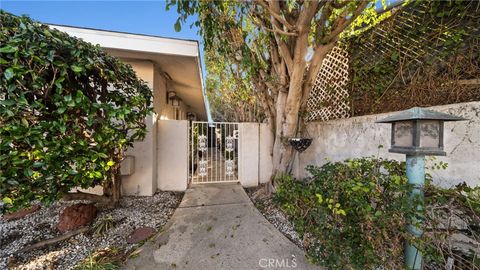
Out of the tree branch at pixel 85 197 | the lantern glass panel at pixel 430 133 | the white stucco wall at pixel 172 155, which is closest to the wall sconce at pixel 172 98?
the white stucco wall at pixel 172 155

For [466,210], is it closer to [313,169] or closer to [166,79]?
[313,169]

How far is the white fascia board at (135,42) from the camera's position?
3.71 m

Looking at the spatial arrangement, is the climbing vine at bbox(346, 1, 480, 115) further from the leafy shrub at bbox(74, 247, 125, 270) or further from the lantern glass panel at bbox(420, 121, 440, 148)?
the leafy shrub at bbox(74, 247, 125, 270)

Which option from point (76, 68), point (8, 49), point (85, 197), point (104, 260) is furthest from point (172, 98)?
point (104, 260)

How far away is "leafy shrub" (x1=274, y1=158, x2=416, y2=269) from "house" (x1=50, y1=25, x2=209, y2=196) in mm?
3469

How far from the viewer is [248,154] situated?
535 centimetres

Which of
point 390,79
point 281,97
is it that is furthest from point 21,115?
point 390,79

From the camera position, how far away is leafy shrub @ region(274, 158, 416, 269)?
1.40 metres

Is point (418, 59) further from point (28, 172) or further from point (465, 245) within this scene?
point (28, 172)

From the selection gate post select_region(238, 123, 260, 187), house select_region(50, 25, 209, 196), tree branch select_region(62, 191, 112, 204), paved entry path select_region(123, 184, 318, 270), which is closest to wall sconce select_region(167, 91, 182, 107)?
house select_region(50, 25, 209, 196)

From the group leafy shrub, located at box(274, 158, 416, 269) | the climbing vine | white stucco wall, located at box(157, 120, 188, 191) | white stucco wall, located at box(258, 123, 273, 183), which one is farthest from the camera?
white stucco wall, located at box(258, 123, 273, 183)

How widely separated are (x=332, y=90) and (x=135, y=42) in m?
4.38

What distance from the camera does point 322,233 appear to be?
1.74m

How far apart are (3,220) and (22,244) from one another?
3.62ft
